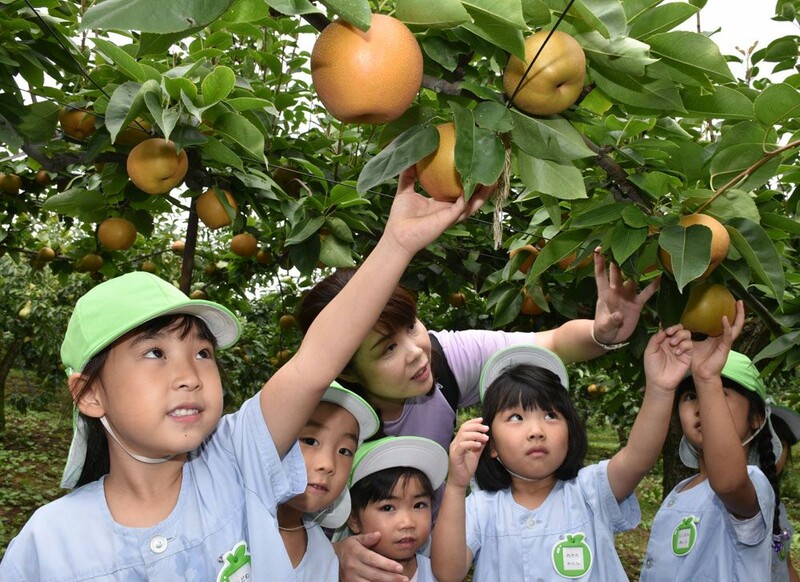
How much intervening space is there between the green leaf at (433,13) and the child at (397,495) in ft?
4.02

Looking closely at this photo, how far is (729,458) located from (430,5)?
1.49 meters

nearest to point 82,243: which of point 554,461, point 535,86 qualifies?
point 554,461

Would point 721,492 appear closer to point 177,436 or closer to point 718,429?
point 718,429

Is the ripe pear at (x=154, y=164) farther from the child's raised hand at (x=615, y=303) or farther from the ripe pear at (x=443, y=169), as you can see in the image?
the child's raised hand at (x=615, y=303)

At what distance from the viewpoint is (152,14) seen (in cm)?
67

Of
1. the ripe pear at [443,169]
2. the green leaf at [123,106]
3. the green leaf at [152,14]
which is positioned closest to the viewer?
the green leaf at [152,14]

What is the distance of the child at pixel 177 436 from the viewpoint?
4.28 ft

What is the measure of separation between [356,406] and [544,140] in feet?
2.98

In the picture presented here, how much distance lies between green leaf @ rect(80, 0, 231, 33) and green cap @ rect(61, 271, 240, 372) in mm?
737

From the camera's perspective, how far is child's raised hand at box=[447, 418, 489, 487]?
1.70 m

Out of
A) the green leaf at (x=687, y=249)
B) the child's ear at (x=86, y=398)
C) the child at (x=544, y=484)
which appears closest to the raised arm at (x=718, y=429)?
the child at (x=544, y=484)

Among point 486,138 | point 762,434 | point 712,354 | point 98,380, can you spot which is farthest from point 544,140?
point 762,434

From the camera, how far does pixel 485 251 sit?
340 cm

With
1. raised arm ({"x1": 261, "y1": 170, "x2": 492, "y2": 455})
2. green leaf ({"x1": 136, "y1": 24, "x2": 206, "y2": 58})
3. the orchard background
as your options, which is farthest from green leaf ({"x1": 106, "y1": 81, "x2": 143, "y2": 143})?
raised arm ({"x1": 261, "y1": 170, "x2": 492, "y2": 455})
